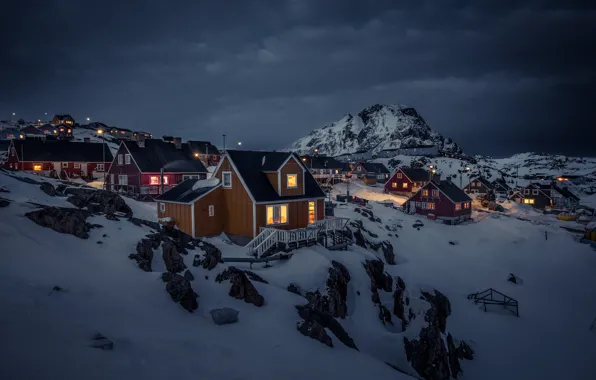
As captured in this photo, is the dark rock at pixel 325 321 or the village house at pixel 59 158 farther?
the village house at pixel 59 158

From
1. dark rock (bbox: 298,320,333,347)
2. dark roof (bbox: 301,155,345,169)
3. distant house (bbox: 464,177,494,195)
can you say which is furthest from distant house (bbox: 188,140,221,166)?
distant house (bbox: 464,177,494,195)

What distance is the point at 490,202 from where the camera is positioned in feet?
257

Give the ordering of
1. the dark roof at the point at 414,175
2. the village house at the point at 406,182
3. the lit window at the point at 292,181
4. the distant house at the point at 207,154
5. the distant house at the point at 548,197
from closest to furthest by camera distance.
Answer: the lit window at the point at 292,181
the distant house at the point at 207,154
the distant house at the point at 548,197
the village house at the point at 406,182
the dark roof at the point at 414,175

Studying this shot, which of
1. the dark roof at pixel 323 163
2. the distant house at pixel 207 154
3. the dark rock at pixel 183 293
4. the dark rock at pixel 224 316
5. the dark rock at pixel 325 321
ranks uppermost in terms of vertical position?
the distant house at pixel 207 154

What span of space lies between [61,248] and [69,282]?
9.86 ft

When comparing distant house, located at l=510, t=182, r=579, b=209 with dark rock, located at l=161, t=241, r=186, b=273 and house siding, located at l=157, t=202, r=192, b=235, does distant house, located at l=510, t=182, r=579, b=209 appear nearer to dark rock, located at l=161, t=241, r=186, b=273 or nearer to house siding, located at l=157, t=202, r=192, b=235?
house siding, located at l=157, t=202, r=192, b=235

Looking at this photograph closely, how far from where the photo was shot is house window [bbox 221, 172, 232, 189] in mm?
28281

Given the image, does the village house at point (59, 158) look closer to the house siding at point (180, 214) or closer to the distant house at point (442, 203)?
the house siding at point (180, 214)

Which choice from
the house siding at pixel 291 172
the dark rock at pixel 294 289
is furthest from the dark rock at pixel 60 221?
the house siding at pixel 291 172

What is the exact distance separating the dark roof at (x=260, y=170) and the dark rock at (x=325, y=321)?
1211cm

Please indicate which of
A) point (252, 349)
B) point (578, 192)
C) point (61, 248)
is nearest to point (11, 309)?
point (61, 248)

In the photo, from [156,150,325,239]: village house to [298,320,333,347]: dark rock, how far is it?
12.8m

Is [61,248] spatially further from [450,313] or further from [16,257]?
[450,313]

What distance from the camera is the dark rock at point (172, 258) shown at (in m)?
16.2
